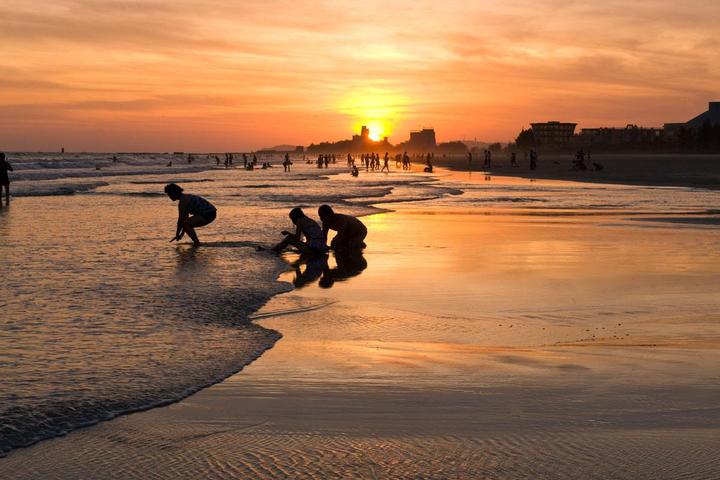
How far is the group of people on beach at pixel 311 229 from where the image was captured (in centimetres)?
1458

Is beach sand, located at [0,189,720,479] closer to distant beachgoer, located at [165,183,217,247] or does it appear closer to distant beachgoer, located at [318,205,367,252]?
distant beachgoer, located at [318,205,367,252]

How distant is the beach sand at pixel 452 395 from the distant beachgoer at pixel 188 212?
20.5 ft

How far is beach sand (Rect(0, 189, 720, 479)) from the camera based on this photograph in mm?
4500

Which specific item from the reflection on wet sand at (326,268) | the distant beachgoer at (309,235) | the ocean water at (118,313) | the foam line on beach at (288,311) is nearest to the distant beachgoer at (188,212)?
the ocean water at (118,313)

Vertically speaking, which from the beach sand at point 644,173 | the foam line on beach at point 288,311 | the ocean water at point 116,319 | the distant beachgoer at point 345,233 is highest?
the beach sand at point 644,173

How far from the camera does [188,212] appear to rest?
1677cm

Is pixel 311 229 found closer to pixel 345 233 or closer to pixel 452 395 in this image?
pixel 345 233

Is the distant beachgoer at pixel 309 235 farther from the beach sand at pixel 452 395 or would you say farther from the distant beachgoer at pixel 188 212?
the beach sand at pixel 452 395

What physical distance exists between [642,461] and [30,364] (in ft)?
16.0

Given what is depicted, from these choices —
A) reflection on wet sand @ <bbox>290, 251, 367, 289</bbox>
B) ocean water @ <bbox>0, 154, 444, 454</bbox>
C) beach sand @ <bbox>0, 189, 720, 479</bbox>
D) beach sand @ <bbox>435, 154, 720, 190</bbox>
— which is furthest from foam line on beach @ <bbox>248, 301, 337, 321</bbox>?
beach sand @ <bbox>435, 154, 720, 190</bbox>

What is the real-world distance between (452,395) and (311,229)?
901cm

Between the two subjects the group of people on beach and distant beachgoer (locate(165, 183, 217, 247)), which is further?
distant beachgoer (locate(165, 183, 217, 247))

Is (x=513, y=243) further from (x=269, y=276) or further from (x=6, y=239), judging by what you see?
(x=6, y=239)

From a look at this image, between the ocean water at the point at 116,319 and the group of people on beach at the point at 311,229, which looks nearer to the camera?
the ocean water at the point at 116,319
